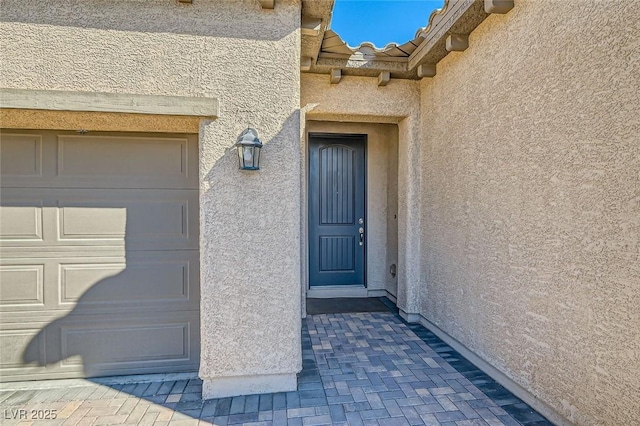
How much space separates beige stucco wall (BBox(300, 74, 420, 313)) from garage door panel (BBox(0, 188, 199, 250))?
3.25 meters

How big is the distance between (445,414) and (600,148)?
326cm

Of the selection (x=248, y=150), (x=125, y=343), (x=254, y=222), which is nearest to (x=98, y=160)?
(x=248, y=150)

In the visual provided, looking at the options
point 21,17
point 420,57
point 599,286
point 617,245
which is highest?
point 420,57

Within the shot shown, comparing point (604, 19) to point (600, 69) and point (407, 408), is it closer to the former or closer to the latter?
point (600, 69)

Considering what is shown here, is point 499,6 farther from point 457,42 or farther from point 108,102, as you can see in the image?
point 108,102

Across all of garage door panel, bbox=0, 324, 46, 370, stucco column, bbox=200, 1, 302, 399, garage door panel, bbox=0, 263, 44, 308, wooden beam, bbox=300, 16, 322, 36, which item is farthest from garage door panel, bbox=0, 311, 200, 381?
wooden beam, bbox=300, 16, 322, 36

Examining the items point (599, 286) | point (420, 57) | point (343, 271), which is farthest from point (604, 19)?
point (343, 271)

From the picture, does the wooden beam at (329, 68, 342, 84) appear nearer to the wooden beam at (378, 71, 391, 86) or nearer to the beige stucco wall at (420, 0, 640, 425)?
the wooden beam at (378, 71, 391, 86)

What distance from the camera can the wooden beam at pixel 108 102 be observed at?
12.0 ft

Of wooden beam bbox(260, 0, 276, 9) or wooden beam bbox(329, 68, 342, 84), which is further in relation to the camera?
wooden beam bbox(329, 68, 342, 84)

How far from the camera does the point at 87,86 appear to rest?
3.78 metres

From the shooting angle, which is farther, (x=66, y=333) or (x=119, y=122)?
(x=66, y=333)

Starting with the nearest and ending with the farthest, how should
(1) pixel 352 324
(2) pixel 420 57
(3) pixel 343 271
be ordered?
(2) pixel 420 57 < (1) pixel 352 324 < (3) pixel 343 271

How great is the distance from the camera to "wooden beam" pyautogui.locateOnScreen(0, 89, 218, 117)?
12.0 feet
